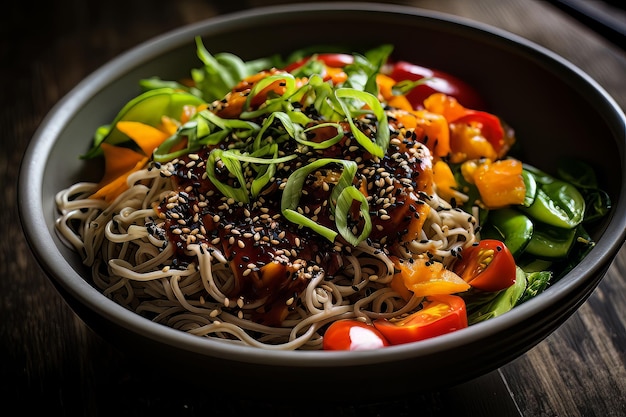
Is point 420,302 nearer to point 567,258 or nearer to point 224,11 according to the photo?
point 567,258

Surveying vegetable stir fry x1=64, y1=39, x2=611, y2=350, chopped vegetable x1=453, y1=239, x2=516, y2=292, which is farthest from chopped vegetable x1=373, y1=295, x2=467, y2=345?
chopped vegetable x1=453, y1=239, x2=516, y2=292

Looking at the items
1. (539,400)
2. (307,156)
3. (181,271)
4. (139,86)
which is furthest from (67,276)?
(539,400)

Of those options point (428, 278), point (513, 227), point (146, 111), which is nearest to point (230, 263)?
point (428, 278)

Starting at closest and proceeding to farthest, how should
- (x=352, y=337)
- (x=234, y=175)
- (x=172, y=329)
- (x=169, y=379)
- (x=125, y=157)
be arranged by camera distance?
(x=172, y=329) → (x=352, y=337) → (x=169, y=379) → (x=234, y=175) → (x=125, y=157)

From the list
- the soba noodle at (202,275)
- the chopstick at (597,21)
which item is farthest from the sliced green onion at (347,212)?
the chopstick at (597,21)

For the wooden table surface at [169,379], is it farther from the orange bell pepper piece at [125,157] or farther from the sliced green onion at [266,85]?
the sliced green onion at [266,85]

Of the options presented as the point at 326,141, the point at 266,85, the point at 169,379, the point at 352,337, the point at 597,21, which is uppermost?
the point at 597,21

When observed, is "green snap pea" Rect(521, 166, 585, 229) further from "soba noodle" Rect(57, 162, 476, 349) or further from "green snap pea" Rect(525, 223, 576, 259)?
"soba noodle" Rect(57, 162, 476, 349)

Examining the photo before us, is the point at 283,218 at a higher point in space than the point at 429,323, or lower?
higher

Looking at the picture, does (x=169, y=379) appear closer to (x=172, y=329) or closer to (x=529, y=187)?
(x=172, y=329)
